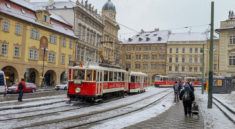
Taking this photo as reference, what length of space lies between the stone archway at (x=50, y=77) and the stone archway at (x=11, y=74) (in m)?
8.19

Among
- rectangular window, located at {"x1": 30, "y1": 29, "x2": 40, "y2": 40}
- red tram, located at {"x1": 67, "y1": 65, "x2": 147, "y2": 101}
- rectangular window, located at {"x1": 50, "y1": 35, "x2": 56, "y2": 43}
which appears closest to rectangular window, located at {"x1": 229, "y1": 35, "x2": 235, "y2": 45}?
rectangular window, located at {"x1": 50, "y1": 35, "x2": 56, "y2": 43}

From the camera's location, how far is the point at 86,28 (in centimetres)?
5012

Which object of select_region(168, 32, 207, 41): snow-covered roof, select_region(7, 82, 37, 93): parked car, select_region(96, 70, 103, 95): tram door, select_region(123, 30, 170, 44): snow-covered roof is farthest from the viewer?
select_region(123, 30, 170, 44): snow-covered roof

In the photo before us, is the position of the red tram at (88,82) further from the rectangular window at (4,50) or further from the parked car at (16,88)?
the rectangular window at (4,50)

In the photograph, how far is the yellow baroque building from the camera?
101 ft

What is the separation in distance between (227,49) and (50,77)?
30.2 m

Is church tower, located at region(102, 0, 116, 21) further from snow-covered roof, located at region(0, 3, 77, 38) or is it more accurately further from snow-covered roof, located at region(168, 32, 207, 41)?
snow-covered roof, located at region(0, 3, 77, 38)

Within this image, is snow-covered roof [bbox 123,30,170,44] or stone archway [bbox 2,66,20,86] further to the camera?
snow-covered roof [bbox 123,30,170,44]

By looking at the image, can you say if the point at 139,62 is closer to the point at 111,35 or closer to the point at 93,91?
the point at 111,35

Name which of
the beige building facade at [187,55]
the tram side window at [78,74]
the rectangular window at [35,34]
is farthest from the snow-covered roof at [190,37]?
the tram side window at [78,74]

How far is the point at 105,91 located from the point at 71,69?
3.09 m

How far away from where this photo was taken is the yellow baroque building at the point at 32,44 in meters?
30.8

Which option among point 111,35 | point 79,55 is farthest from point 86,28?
point 111,35

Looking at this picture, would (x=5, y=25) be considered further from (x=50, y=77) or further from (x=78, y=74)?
(x=78, y=74)
